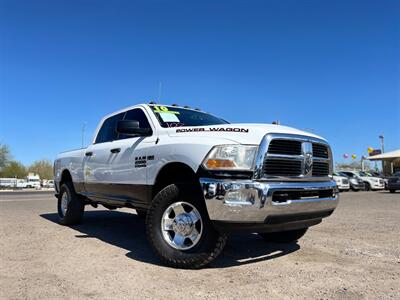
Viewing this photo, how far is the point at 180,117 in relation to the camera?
5.76 meters

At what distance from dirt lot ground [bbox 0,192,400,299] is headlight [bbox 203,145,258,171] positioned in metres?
1.09

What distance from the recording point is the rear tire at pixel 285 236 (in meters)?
5.50

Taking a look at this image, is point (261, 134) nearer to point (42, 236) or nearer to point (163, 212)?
point (163, 212)

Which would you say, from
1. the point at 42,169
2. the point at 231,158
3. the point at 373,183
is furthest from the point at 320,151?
the point at 42,169

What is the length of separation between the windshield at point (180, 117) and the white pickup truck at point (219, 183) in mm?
36

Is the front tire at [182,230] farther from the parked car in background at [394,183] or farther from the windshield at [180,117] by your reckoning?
the parked car in background at [394,183]

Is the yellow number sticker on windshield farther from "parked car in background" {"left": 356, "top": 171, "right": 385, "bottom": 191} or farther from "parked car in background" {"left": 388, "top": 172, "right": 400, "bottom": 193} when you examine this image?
"parked car in background" {"left": 356, "top": 171, "right": 385, "bottom": 191}

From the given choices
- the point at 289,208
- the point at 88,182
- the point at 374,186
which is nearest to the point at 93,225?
the point at 88,182

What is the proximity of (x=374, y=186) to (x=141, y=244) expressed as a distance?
2701cm

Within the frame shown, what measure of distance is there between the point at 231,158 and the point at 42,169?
108099mm

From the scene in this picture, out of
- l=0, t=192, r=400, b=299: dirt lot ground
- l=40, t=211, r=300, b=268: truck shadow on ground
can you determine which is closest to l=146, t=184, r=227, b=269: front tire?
l=0, t=192, r=400, b=299: dirt lot ground

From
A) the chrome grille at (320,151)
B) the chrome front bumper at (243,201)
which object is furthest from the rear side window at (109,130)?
the chrome grille at (320,151)

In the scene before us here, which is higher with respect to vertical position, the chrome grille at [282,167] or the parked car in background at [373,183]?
the chrome grille at [282,167]

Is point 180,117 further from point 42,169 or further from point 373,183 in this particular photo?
point 42,169
